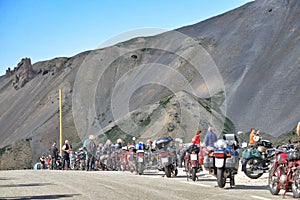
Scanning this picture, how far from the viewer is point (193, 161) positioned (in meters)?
18.7

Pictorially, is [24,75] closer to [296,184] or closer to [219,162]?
[219,162]

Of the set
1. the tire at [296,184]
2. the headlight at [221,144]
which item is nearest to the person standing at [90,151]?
the headlight at [221,144]

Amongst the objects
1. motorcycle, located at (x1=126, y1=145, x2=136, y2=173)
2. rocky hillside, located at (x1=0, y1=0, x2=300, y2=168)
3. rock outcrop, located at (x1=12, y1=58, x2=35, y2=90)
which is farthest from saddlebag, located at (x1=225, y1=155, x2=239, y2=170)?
rock outcrop, located at (x1=12, y1=58, x2=35, y2=90)

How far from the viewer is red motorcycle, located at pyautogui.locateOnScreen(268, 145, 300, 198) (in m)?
12.1

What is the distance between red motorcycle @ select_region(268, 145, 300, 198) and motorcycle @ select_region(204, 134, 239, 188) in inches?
65.5

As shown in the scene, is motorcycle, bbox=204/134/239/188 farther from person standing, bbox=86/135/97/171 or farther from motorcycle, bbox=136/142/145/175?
person standing, bbox=86/135/97/171

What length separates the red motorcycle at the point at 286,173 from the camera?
1212cm

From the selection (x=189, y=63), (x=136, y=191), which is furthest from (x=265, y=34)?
(x=136, y=191)

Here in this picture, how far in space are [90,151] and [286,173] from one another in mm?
18148

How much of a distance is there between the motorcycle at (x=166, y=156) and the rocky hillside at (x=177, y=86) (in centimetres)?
2671

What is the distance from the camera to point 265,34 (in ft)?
279

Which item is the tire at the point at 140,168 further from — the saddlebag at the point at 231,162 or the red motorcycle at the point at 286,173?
the red motorcycle at the point at 286,173

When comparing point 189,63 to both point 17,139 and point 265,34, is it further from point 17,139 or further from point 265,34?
point 17,139

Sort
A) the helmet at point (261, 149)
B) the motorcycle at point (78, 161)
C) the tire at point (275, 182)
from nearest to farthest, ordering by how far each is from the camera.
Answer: the tire at point (275, 182), the helmet at point (261, 149), the motorcycle at point (78, 161)
